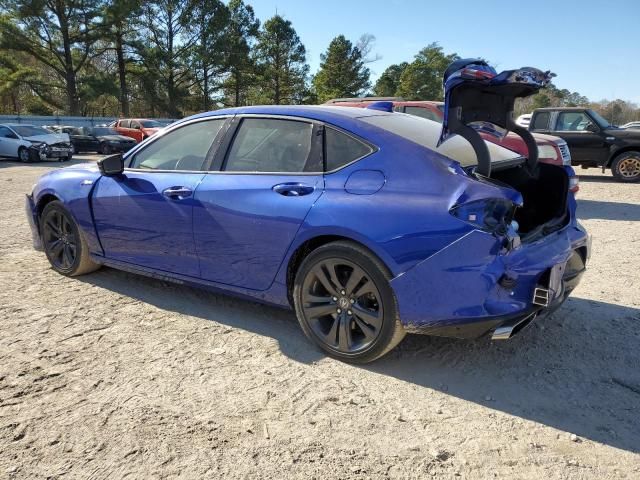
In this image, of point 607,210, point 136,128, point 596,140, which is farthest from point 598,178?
point 136,128

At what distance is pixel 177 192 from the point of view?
372 centimetres

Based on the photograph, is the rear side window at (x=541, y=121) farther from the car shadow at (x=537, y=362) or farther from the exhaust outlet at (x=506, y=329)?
the exhaust outlet at (x=506, y=329)

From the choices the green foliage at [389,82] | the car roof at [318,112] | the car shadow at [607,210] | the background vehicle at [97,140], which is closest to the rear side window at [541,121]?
the car shadow at [607,210]

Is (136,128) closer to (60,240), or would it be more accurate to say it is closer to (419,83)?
(60,240)

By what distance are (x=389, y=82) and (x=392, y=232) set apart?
220 ft

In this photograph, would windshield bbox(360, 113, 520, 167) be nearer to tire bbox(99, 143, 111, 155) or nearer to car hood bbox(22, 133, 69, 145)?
car hood bbox(22, 133, 69, 145)

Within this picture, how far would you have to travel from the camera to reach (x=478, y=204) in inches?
105

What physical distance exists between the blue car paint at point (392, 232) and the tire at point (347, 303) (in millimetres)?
90

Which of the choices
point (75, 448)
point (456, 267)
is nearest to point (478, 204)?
point (456, 267)

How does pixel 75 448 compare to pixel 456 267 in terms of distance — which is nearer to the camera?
pixel 75 448

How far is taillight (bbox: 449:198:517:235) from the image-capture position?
264 cm

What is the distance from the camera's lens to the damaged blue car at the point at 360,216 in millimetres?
2707

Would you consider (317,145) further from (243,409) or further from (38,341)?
(38,341)

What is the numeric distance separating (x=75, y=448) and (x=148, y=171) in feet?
7.51
